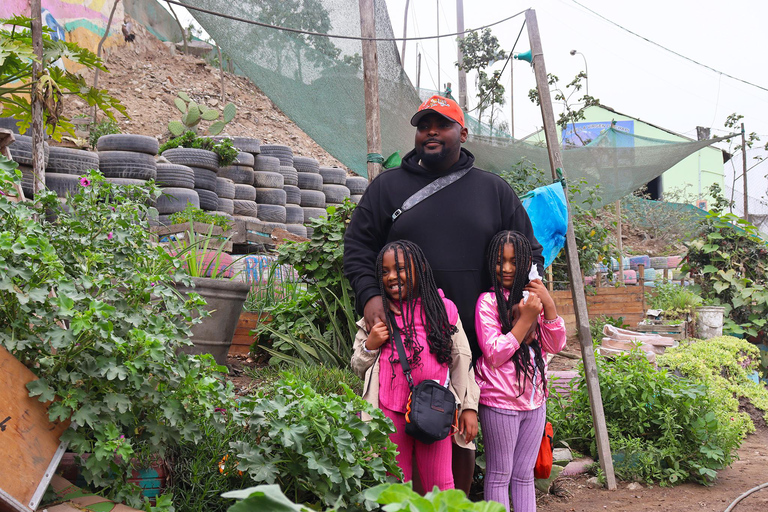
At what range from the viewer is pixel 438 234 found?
2.30 m

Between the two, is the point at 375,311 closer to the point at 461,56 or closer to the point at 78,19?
the point at 461,56

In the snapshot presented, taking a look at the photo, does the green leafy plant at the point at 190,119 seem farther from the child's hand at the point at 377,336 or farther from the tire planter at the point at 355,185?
the child's hand at the point at 377,336

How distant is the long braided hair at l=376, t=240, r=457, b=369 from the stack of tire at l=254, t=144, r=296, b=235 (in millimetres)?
7351

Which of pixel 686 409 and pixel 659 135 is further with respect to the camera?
pixel 659 135

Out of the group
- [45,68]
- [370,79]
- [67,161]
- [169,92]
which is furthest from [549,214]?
[169,92]

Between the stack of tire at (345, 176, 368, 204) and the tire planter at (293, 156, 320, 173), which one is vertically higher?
the tire planter at (293, 156, 320, 173)

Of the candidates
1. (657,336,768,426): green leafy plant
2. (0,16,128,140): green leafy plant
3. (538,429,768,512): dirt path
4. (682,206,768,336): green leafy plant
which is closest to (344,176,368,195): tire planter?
(682,206,768,336): green leafy plant

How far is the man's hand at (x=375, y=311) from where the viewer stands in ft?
7.07

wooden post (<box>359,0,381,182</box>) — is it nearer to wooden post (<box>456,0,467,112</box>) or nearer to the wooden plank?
the wooden plank

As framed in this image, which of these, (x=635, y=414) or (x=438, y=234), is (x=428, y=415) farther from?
(x=635, y=414)

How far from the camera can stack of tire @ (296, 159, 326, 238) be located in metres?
10.9

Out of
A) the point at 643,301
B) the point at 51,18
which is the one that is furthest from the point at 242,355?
the point at 51,18

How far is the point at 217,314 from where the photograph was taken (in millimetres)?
3510

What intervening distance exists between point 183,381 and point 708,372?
4030mm
